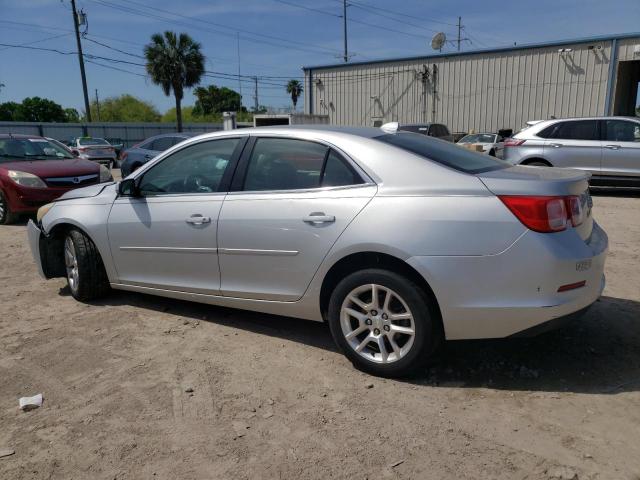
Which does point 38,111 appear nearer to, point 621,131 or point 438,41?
point 438,41

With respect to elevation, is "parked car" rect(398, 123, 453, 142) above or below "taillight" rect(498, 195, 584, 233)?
above

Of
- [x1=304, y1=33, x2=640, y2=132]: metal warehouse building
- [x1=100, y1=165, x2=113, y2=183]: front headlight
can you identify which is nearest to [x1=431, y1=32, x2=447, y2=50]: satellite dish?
[x1=304, y1=33, x2=640, y2=132]: metal warehouse building

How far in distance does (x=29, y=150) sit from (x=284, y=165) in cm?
818

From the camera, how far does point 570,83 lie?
22250 mm

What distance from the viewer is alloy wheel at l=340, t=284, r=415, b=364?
3.25 m

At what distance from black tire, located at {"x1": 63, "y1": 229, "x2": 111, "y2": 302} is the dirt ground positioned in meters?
0.38

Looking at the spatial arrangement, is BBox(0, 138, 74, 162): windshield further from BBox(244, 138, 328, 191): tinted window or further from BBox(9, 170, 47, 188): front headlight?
BBox(244, 138, 328, 191): tinted window

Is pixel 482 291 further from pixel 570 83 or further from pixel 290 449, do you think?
pixel 570 83

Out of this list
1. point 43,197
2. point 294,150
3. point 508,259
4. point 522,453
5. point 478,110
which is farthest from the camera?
point 478,110

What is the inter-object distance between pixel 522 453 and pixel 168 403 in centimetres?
198

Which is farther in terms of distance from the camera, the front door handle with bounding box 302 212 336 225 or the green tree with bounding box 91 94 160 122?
the green tree with bounding box 91 94 160 122

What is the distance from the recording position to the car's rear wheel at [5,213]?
9148 mm

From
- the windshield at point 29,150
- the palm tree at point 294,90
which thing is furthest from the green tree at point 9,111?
the windshield at point 29,150

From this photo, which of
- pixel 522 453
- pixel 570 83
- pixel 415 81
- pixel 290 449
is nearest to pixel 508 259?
pixel 522 453
